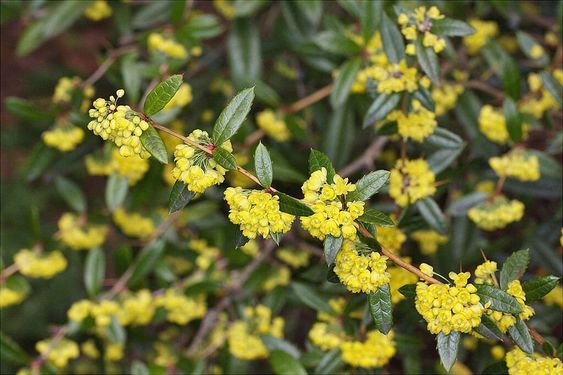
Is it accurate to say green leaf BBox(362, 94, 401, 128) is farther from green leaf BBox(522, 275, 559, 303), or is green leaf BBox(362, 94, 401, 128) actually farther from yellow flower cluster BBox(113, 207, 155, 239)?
yellow flower cluster BBox(113, 207, 155, 239)

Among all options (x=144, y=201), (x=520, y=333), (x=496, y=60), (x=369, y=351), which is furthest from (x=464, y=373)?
(x=144, y=201)

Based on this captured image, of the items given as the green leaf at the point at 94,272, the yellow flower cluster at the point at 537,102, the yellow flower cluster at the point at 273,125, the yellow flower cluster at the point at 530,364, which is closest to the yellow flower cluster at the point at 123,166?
the green leaf at the point at 94,272

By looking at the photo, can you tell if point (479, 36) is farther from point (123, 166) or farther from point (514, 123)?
point (123, 166)

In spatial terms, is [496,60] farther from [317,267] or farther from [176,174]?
Answer: [176,174]

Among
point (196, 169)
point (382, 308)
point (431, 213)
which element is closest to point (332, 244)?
point (382, 308)

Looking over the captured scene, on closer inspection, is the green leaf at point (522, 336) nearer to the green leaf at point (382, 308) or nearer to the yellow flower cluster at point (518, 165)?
the green leaf at point (382, 308)

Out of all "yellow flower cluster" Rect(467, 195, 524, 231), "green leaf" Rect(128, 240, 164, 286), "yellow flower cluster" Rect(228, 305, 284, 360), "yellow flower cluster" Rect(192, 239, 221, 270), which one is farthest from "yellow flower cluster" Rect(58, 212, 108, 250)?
"yellow flower cluster" Rect(467, 195, 524, 231)
